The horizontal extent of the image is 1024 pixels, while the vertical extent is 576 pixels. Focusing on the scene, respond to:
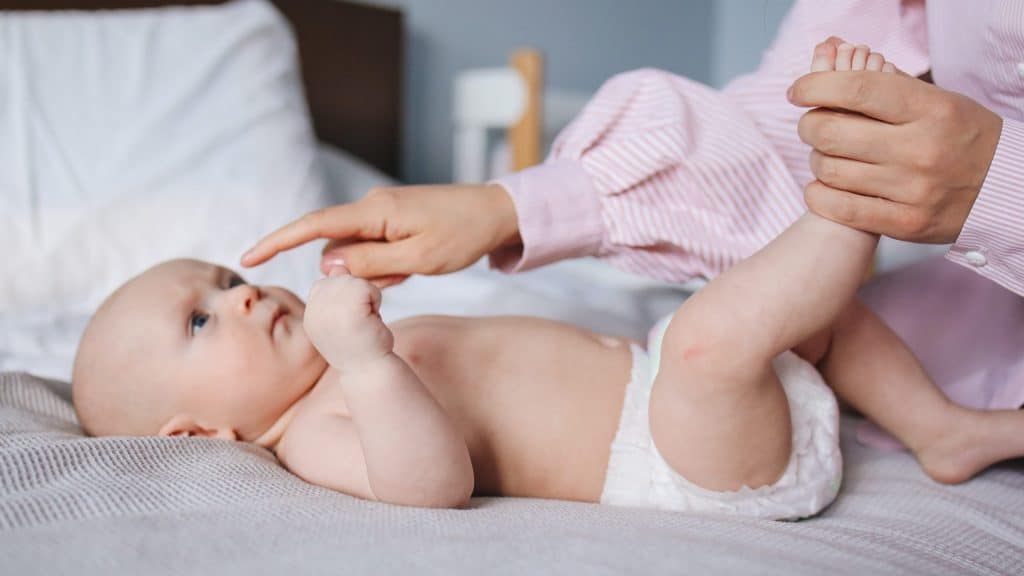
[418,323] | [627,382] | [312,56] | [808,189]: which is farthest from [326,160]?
[808,189]

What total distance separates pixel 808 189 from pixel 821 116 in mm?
57

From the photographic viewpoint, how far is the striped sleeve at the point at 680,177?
880 millimetres

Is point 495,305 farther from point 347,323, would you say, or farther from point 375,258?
point 347,323

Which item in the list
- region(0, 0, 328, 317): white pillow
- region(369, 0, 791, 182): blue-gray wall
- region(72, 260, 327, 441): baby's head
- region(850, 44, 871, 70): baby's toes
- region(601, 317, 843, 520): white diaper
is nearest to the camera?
region(850, 44, 871, 70): baby's toes

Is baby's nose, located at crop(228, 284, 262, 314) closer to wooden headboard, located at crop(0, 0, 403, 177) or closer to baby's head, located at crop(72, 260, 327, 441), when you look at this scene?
baby's head, located at crop(72, 260, 327, 441)

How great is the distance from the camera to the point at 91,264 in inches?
53.1

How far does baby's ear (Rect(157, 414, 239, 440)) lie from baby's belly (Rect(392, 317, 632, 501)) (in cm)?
18

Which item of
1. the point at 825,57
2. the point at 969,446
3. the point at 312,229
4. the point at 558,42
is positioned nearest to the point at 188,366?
the point at 312,229

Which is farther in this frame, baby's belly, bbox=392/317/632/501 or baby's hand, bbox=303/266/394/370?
baby's belly, bbox=392/317/632/501

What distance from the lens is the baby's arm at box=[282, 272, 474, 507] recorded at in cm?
61

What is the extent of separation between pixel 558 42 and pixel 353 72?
0.93m

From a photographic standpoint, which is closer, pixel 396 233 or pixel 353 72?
pixel 396 233

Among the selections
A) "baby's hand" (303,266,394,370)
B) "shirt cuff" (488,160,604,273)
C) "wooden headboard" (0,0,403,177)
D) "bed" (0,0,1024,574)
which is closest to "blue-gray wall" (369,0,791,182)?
"wooden headboard" (0,0,403,177)

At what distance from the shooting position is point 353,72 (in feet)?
7.86
